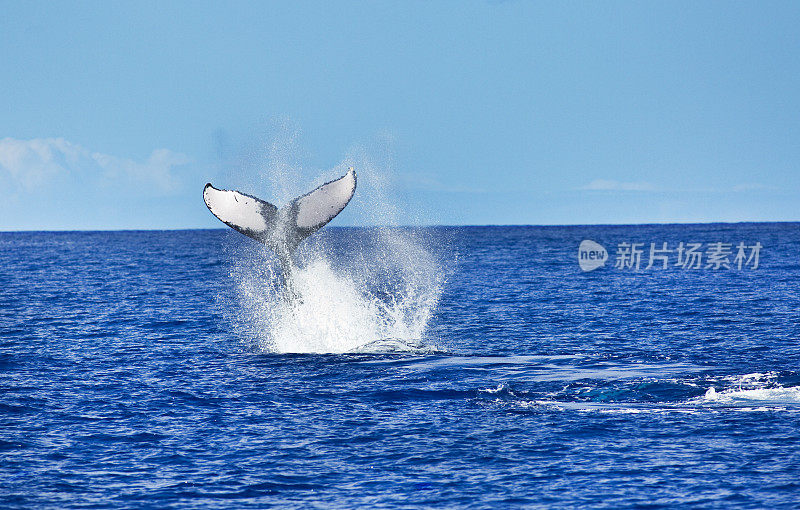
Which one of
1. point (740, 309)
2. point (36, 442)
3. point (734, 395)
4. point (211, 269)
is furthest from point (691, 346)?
point (211, 269)

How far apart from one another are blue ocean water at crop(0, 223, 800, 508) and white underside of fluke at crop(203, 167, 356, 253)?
3.38m

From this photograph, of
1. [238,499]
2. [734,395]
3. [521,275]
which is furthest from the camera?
[521,275]

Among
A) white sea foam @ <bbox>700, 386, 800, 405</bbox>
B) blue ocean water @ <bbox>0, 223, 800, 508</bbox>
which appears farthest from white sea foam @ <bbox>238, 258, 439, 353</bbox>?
white sea foam @ <bbox>700, 386, 800, 405</bbox>

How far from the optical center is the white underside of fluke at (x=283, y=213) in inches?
821

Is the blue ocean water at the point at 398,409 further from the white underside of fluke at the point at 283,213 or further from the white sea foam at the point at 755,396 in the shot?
the white underside of fluke at the point at 283,213

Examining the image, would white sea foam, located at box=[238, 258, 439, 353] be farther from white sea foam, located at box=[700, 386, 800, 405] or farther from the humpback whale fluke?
white sea foam, located at box=[700, 386, 800, 405]

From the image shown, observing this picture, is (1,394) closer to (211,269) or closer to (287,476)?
(287,476)

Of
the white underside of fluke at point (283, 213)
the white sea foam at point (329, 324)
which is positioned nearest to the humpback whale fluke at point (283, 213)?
the white underside of fluke at point (283, 213)

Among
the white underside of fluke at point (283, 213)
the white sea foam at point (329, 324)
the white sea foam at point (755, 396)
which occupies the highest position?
the white underside of fluke at point (283, 213)

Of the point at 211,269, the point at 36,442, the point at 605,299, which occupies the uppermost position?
the point at 211,269

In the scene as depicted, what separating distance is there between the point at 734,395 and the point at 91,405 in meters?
13.2

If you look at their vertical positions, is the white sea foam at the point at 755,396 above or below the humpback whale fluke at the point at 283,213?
below

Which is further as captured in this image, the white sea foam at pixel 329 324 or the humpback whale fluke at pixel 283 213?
the white sea foam at pixel 329 324

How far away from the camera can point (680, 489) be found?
13.4 meters
